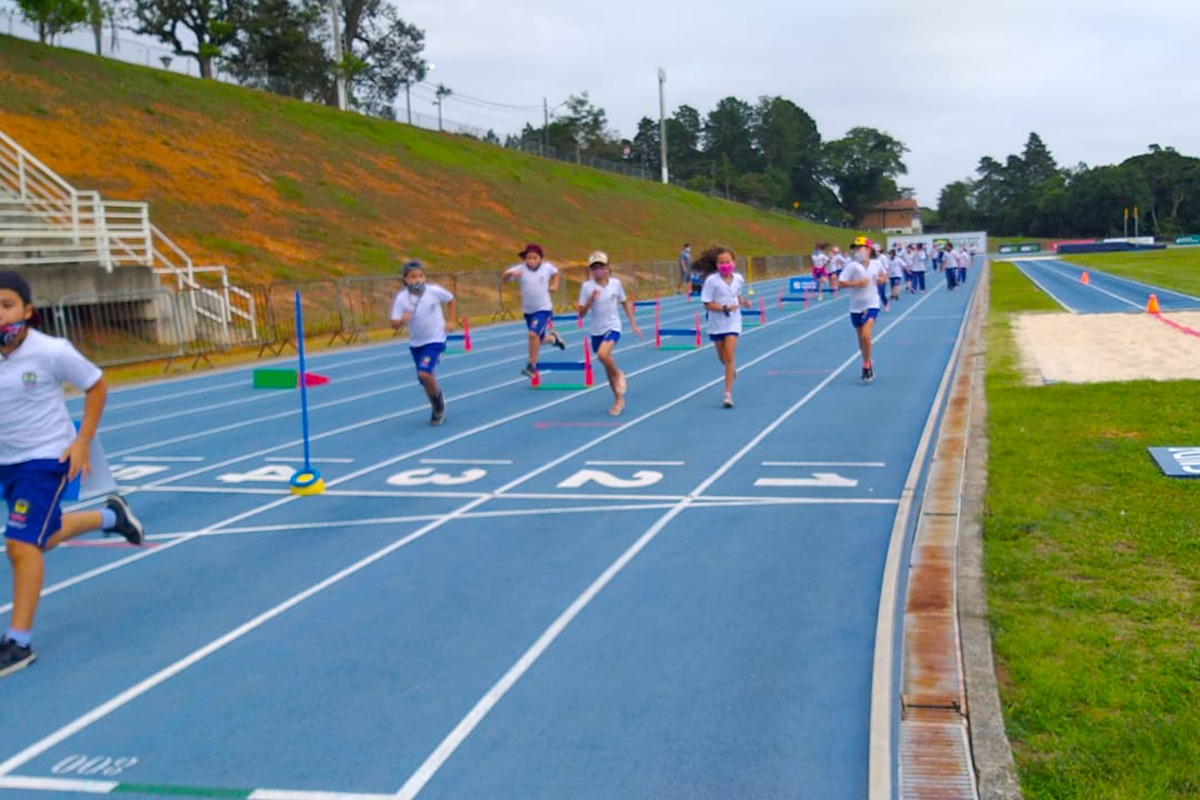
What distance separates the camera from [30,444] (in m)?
5.91

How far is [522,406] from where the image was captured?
50.8 ft

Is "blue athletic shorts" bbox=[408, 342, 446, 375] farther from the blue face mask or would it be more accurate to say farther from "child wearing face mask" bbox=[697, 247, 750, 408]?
the blue face mask

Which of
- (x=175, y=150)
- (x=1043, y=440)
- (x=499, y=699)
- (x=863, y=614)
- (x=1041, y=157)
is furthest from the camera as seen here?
(x=1041, y=157)

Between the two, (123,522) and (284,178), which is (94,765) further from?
(284,178)

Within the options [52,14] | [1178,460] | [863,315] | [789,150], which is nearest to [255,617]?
[1178,460]

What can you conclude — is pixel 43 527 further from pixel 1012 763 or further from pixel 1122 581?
pixel 1122 581

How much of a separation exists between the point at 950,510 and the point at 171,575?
519cm

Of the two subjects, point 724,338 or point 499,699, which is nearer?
point 499,699

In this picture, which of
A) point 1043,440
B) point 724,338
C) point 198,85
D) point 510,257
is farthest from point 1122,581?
point 198,85

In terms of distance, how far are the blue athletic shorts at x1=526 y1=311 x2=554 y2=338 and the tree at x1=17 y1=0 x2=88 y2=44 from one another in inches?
1720

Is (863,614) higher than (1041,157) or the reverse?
the reverse

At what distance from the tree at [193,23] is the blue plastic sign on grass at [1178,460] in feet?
216

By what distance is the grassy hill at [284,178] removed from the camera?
143 feet

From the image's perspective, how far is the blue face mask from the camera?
5766 mm
